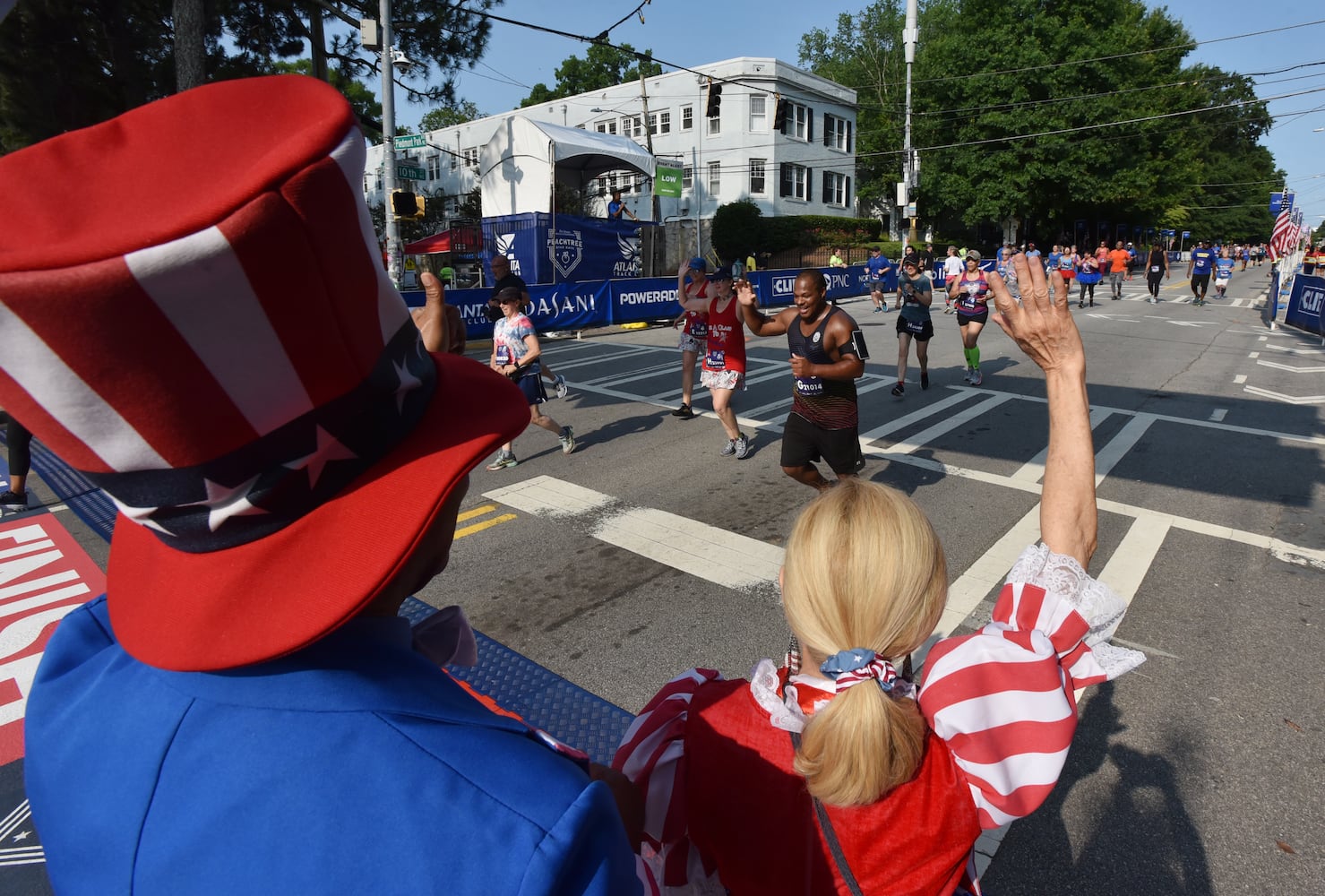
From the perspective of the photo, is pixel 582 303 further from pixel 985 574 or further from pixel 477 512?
pixel 985 574

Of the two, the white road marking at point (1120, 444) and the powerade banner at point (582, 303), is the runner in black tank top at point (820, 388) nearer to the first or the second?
the white road marking at point (1120, 444)

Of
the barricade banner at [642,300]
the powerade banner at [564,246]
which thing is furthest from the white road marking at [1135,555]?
the powerade banner at [564,246]

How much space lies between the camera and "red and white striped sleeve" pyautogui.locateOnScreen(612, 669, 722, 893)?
1308 millimetres

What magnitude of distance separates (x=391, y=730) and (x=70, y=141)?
2.14 ft

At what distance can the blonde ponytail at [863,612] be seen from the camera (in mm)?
1154

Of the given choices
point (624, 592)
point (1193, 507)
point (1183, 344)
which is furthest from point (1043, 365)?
point (1183, 344)

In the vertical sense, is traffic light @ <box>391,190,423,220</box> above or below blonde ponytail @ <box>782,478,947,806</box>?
above

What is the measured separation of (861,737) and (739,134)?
136ft

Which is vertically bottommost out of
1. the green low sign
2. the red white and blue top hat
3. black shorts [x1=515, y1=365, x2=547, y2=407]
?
black shorts [x1=515, y1=365, x2=547, y2=407]

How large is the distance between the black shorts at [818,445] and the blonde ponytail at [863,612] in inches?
162

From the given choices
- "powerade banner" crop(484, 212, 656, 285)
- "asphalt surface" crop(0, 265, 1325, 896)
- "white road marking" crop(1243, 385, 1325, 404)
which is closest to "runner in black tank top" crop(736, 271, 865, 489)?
"asphalt surface" crop(0, 265, 1325, 896)

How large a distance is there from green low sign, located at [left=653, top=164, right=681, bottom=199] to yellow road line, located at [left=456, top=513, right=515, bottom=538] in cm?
2026

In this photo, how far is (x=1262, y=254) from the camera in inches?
3219

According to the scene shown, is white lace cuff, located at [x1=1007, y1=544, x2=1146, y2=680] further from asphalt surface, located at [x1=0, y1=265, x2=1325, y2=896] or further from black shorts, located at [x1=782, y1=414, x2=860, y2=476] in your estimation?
black shorts, located at [x1=782, y1=414, x2=860, y2=476]
